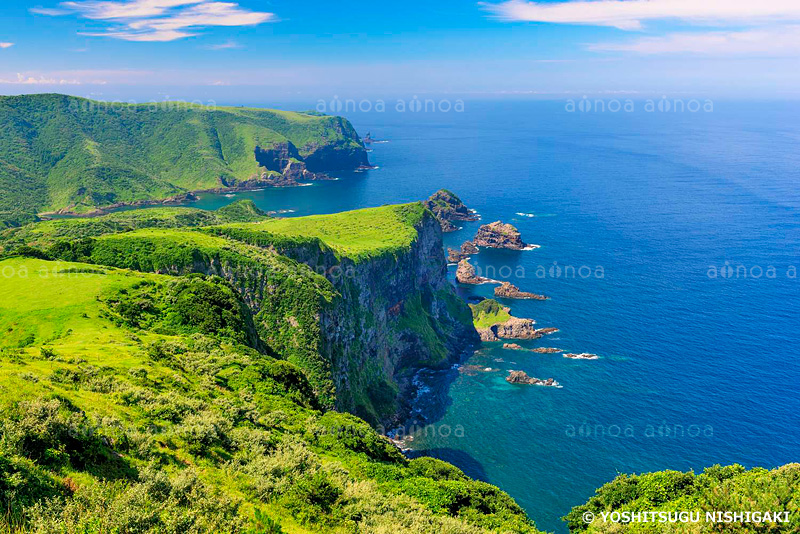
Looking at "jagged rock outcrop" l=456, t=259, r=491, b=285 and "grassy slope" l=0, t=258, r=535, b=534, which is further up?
"grassy slope" l=0, t=258, r=535, b=534

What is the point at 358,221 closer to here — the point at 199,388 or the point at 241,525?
the point at 199,388

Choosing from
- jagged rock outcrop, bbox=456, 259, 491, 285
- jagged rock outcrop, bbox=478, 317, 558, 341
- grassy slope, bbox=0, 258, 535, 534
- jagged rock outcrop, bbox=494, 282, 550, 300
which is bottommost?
jagged rock outcrop, bbox=478, 317, 558, 341

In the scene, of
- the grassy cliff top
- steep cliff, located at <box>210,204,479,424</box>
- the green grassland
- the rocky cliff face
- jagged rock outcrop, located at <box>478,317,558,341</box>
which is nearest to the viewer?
the rocky cliff face

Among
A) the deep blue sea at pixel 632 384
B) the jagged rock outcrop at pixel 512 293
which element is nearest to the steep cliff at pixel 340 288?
the deep blue sea at pixel 632 384

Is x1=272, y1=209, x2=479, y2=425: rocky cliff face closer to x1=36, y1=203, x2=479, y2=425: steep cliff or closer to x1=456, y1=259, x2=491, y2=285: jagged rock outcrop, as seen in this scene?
x1=36, y1=203, x2=479, y2=425: steep cliff

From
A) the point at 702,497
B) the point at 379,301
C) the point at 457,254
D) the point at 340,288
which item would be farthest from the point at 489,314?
the point at 702,497

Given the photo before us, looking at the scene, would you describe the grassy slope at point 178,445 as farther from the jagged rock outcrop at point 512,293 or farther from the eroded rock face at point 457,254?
the eroded rock face at point 457,254

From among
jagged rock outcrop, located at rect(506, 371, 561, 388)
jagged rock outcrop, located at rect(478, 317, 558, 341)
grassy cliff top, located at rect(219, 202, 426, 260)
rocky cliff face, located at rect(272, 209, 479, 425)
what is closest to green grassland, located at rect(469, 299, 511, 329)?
jagged rock outcrop, located at rect(478, 317, 558, 341)

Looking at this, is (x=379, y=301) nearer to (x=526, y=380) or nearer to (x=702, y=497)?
(x=526, y=380)
